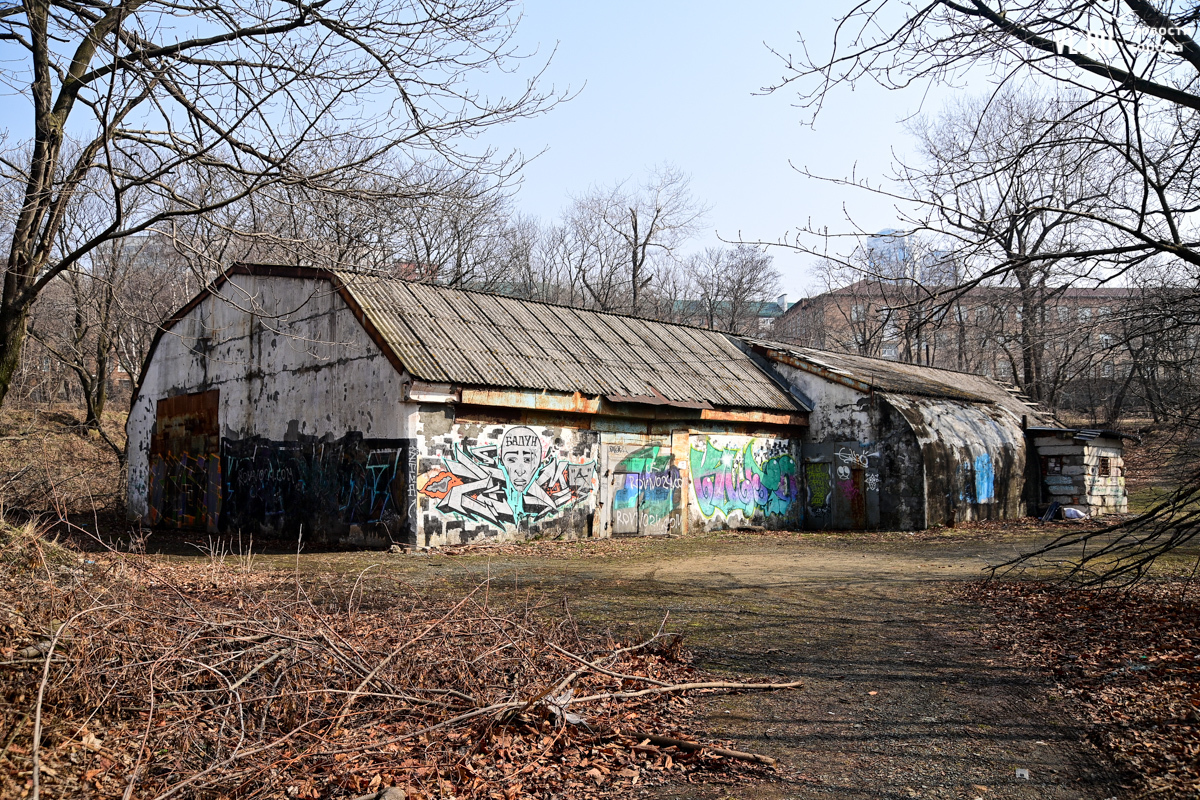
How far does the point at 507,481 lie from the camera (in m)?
15.6

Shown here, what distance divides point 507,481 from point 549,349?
3749 mm

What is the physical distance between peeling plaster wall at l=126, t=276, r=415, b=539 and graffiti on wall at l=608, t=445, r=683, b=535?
5016 millimetres

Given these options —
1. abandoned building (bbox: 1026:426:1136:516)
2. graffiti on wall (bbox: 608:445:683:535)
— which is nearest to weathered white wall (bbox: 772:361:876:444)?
graffiti on wall (bbox: 608:445:683:535)

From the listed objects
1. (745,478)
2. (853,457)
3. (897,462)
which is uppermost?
(853,457)

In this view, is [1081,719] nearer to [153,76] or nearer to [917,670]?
[917,670]

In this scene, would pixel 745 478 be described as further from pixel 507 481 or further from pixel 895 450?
pixel 507 481

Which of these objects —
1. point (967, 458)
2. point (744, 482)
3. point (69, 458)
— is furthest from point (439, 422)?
point (69, 458)

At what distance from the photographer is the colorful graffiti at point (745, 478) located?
63.5 feet

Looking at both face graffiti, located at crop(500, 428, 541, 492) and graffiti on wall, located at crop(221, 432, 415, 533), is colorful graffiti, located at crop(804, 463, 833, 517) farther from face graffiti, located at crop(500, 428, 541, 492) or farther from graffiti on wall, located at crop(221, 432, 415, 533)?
graffiti on wall, located at crop(221, 432, 415, 533)

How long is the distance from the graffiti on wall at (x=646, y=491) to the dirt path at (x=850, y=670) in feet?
15.0

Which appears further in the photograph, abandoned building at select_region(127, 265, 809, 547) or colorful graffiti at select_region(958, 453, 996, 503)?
colorful graffiti at select_region(958, 453, 996, 503)

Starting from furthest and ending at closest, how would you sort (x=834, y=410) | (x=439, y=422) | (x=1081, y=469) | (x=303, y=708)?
(x=1081, y=469) < (x=834, y=410) < (x=439, y=422) < (x=303, y=708)

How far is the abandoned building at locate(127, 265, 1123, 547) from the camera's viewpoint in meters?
15.1

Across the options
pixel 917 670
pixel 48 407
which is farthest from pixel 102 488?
pixel 917 670
